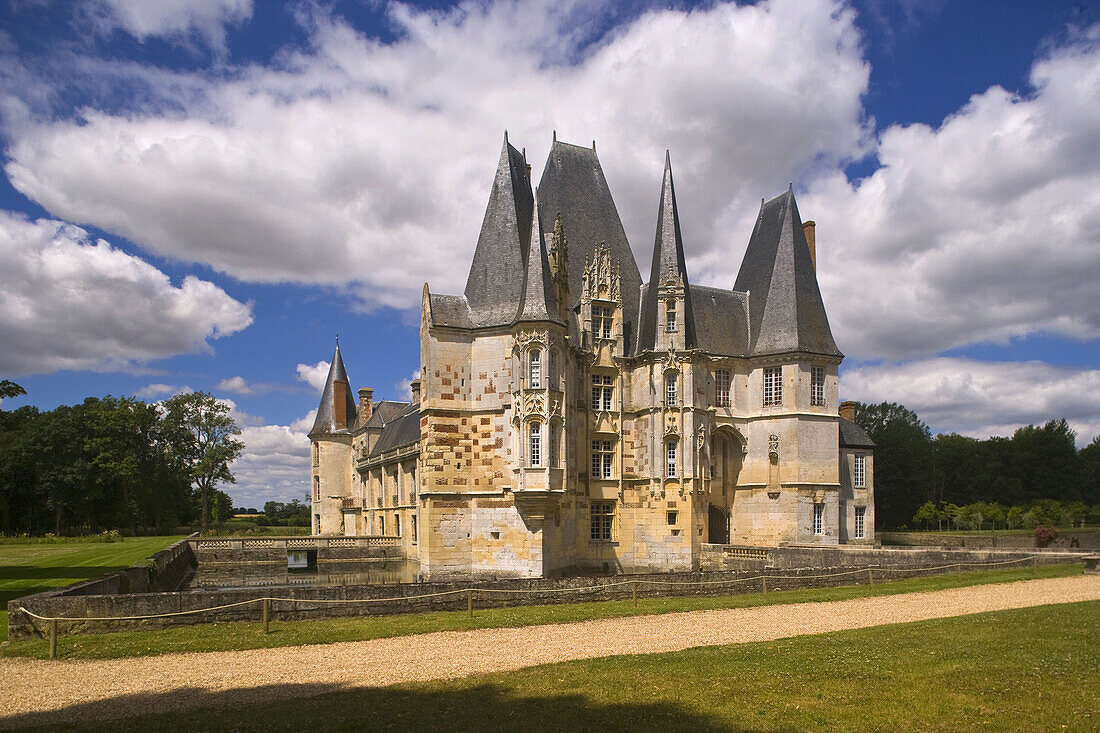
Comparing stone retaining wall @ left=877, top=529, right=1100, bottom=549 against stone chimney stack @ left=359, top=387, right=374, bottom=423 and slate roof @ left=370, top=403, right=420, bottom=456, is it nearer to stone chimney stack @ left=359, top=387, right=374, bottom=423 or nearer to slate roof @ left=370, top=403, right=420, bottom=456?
slate roof @ left=370, top=403, right=420, bottom=456

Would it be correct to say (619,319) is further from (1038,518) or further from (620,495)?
(1038,518)

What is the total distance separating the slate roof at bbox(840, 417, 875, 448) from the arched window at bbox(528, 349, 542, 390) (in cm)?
1704

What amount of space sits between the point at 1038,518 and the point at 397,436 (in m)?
40.4

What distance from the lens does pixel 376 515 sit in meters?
44.3

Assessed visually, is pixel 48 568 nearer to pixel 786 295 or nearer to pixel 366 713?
pixel 366 713

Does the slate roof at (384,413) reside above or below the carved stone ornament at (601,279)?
below

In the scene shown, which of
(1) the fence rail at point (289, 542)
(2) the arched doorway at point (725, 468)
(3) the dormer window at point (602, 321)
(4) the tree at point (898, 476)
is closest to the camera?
(3) the dormer window at point (602, 321)

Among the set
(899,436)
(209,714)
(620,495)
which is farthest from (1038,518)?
(209,714)

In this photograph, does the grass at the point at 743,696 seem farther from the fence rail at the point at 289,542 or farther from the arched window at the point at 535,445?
the fence rail at the point at 289,542

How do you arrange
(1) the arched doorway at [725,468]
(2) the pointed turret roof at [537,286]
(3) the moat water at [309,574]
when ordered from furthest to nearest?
(1) the arched doorway at [725,468] → (3) the moat water at [309,574] → (2) the pointed turret roof at [537,286]

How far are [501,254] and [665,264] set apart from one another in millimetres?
7532

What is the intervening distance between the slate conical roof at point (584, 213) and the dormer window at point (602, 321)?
2.94 ft

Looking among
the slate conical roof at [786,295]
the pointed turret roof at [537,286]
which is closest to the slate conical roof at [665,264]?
the slate conical roof at [786,295]

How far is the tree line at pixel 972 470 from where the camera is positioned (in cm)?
6334
